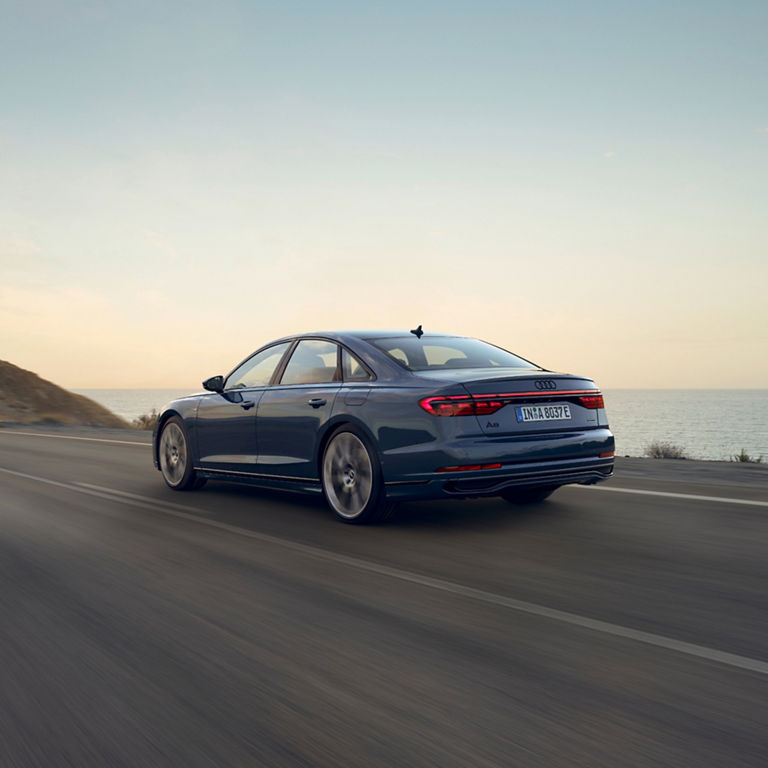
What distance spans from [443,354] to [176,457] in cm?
370

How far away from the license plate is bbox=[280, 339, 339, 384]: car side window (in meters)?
1.70

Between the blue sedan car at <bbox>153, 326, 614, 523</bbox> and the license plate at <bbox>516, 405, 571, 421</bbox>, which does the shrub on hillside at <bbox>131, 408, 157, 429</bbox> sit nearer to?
the blue sedan car at <bbox>153, 326, 614, 523</bbox>

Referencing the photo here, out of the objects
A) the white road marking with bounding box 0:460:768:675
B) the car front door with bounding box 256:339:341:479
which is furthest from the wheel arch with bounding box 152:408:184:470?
the white road marking with bounding box 0:460:768:675

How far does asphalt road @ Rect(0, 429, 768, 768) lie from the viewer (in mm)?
2908

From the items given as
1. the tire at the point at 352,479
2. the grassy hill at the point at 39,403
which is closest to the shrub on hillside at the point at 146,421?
the grassy hill at the point at 39,403

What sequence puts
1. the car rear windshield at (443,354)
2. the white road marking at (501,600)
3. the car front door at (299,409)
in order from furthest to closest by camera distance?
the car front door at (299,409)
the car rear windshield at (443,354)
the white road marking at (501,600)

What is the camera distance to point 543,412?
6.74m

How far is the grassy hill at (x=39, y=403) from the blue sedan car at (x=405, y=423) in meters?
27.8

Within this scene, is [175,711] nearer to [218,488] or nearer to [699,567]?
[699,567]

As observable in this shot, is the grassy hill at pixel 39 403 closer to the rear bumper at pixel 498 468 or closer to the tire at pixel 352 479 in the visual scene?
the tire at pixel 352 479

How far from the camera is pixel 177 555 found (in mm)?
6113

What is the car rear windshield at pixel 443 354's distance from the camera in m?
7.23

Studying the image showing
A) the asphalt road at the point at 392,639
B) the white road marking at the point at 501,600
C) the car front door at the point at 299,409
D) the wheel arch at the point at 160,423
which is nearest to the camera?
the asphalt road at the point at 392,639

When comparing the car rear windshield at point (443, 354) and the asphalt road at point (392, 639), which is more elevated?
the car rear windshield at point (443, 354)
